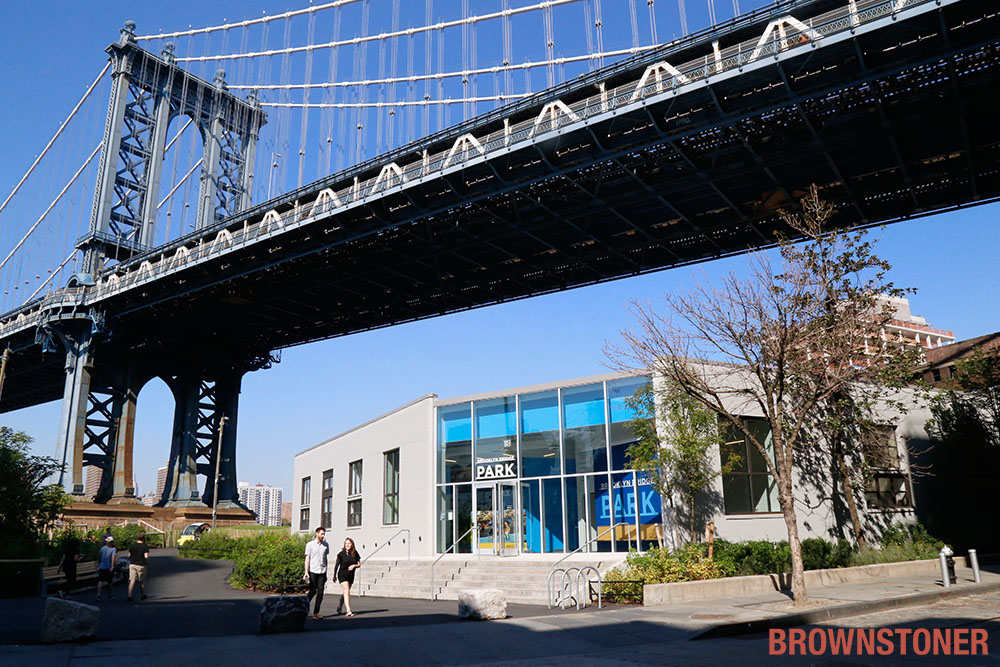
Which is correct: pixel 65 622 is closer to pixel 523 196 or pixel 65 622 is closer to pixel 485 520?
pixel 485 520

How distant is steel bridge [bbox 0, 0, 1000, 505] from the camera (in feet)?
87.1

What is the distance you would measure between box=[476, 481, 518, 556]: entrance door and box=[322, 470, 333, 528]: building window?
12.2 meters

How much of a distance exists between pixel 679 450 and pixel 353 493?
17733 mm

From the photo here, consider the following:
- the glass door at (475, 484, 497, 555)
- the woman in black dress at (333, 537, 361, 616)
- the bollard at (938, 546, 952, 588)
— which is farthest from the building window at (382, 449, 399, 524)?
the bollard at (938, 546, 952, 588)

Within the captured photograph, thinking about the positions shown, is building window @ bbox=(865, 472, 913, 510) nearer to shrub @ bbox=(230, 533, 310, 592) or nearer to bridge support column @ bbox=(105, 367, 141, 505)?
shrub @ bbox=(230, 533, 310, 592)

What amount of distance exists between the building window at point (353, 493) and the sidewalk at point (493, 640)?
15629 mm

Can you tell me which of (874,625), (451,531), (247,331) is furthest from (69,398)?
(874,625)

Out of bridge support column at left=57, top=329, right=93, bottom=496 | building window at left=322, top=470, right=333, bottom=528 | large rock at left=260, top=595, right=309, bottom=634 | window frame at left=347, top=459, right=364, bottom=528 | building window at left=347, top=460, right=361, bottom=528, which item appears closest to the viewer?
large rock at left=260, top=595, right=309, bottom=634

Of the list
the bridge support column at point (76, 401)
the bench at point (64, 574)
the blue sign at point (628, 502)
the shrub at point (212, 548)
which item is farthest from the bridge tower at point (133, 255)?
the blue sign at point (628, 502)

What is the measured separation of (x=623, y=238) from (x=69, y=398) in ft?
138

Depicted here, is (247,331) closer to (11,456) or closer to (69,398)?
(69,398)

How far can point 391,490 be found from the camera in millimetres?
30125

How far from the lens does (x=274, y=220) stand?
43.0m

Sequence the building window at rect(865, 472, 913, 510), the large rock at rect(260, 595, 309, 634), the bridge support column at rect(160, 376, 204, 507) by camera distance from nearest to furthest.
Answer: the large rock at rect(260, 595, 309, 634) < the building window at rect(865, 472, 913, 510) < the bridge support column at rect(160, 376, 204, 507)
